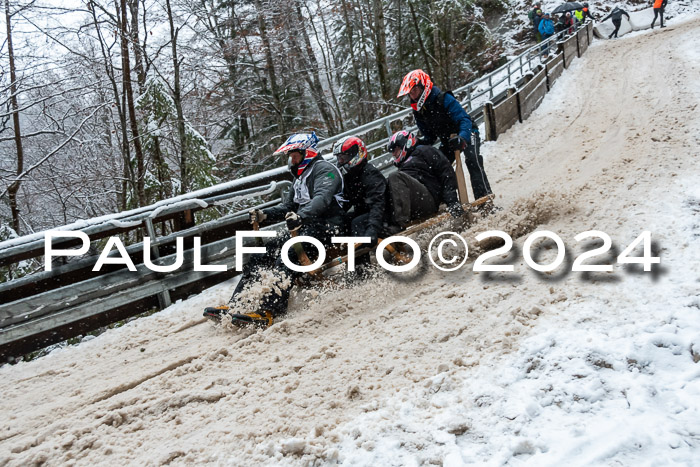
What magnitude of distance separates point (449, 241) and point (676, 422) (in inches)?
147

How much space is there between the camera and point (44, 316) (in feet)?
17.7

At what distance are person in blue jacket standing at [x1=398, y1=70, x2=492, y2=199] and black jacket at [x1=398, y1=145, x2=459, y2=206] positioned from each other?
0.49 m

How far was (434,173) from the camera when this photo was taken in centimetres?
635

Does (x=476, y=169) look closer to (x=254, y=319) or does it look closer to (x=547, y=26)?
(x=254, y=319)

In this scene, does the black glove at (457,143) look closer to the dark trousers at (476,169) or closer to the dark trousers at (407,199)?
the dark trousers at (476,169)

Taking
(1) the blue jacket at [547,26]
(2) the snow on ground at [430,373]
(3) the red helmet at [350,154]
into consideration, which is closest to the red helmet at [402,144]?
(3) the red helmet at [350,154]

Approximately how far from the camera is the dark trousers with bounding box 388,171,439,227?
572 cm

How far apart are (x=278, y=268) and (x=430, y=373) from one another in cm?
223

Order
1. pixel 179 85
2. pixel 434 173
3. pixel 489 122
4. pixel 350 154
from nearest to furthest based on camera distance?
pixel 350 154 < pixel 434 173 < pixel 489 122 < pixel 179 85

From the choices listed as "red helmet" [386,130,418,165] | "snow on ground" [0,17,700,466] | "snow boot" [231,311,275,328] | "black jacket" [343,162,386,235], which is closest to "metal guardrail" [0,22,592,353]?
"snow on ground" [0,17,700,466]

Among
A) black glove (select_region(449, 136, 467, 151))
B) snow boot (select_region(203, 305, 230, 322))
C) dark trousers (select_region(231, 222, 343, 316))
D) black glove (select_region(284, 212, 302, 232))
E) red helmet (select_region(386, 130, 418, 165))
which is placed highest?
red helmet (select_region(386, 130, 418, 165))

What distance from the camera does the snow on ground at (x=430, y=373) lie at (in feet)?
8.66

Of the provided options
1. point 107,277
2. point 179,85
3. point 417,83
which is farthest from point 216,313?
point 179,85

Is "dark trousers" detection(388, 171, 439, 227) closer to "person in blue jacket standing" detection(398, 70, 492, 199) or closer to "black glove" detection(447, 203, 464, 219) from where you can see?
"black glove" detection(447, 203, 464, 219)
